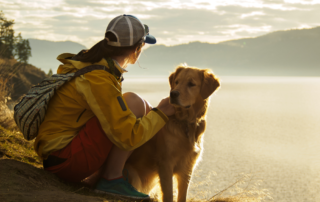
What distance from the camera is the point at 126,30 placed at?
2389mm

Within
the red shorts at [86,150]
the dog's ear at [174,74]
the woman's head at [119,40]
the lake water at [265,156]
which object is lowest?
the lake water at [265,156]

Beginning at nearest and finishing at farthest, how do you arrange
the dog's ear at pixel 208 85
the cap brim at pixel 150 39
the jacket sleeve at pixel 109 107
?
the jacket sleeve at pixel 109 107
the cap brim at pixel 150 39
the dog's ear at pixel 208 85

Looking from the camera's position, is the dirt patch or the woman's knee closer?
the dirt patch

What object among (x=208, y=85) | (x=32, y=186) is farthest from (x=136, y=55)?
(x=32, y=186)

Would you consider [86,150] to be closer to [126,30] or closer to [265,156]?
[126,30]

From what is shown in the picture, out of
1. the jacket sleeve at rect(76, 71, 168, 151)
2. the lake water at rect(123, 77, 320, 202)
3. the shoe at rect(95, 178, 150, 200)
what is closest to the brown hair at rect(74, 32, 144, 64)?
the jacket sleeve at rect(76, 71, 168, 151)

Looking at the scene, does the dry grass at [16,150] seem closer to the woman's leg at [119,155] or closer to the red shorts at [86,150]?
the red shorts at [86,150]

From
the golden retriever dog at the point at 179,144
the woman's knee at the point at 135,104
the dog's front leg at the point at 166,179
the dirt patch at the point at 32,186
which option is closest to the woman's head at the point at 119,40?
the woman's knee at the point at 135,104

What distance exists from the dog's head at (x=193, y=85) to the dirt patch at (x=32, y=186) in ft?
4.42

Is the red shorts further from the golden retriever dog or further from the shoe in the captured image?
the golden retriever dog

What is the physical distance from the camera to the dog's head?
301cm

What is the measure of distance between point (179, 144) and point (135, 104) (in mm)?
696

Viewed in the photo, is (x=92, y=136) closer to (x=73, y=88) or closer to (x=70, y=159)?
(x=70, y=159)

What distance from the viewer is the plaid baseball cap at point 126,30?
2.38 metres
